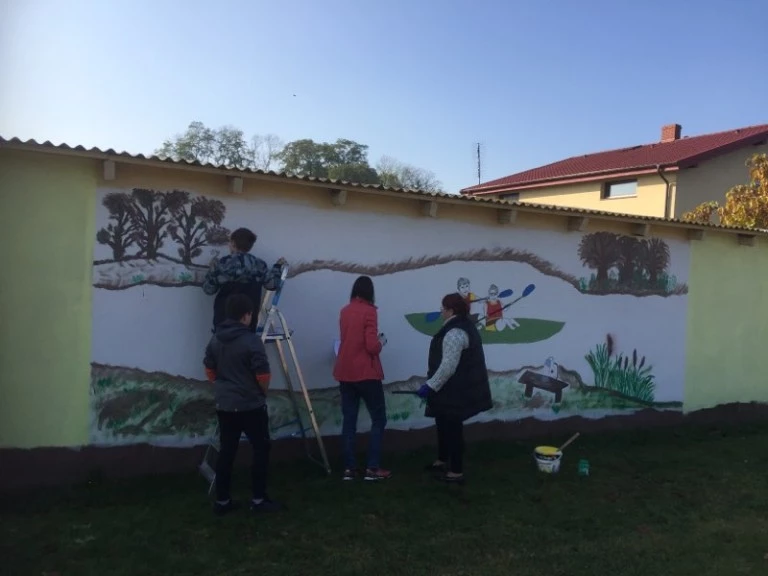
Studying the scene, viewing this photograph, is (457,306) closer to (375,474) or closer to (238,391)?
(375,474)

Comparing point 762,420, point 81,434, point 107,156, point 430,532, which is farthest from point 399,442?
point 762,420

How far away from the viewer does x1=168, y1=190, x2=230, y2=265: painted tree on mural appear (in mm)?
6137

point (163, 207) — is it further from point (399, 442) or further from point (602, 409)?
point (602, 409)

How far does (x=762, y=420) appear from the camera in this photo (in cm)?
1008

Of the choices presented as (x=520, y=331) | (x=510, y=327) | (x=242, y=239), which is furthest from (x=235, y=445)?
(x=520, y=331)

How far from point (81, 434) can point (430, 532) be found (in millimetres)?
3058

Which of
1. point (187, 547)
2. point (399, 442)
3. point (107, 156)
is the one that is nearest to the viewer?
point (187, 547)

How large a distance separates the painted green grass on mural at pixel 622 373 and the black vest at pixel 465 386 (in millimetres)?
2893

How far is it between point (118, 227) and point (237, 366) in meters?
1.80

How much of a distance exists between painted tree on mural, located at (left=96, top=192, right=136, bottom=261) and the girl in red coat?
1984 mm

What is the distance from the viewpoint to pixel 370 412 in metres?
6.30

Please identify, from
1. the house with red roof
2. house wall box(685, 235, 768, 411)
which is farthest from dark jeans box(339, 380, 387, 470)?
the house with red roof

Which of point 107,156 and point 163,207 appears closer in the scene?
point 107,156

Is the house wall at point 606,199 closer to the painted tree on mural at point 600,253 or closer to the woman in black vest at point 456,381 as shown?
the painted tree on mural at point 600,253
